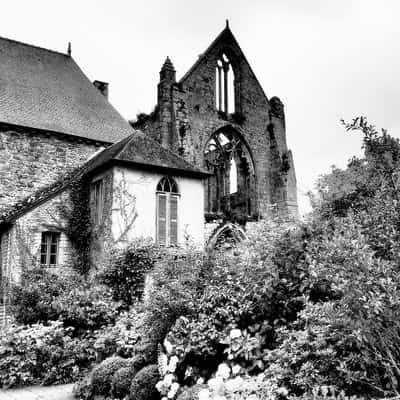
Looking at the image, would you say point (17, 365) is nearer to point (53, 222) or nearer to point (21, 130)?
point (53, 222)

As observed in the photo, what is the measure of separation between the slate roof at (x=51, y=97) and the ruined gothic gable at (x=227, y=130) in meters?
2.33

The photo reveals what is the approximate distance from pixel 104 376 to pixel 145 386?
1158 mm

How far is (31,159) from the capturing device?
17.0m

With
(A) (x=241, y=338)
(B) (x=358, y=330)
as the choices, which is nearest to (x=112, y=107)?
(A) (x=241, y=338)

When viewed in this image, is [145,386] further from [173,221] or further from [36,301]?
[173,221]

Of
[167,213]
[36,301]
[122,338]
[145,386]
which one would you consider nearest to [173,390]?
[145,386]

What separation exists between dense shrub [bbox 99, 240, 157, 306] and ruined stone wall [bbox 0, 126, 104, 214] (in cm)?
507

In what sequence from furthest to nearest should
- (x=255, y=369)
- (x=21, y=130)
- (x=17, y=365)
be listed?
1. (x=21, y=130)
2. (x=17, y=365)
3. (x=255, y=369)

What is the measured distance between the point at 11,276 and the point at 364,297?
509 inches

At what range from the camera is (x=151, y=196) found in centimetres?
1529

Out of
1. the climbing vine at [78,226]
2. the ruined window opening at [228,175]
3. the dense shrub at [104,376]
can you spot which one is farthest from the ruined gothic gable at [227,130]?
the dense shrub at [104,376]

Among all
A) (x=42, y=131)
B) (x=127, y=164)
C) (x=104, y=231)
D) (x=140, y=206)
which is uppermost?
(x=42, y=131)

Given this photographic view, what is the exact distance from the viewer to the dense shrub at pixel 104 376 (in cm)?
691

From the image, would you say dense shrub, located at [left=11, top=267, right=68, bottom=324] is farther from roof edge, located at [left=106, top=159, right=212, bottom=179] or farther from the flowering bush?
the flowering bush
